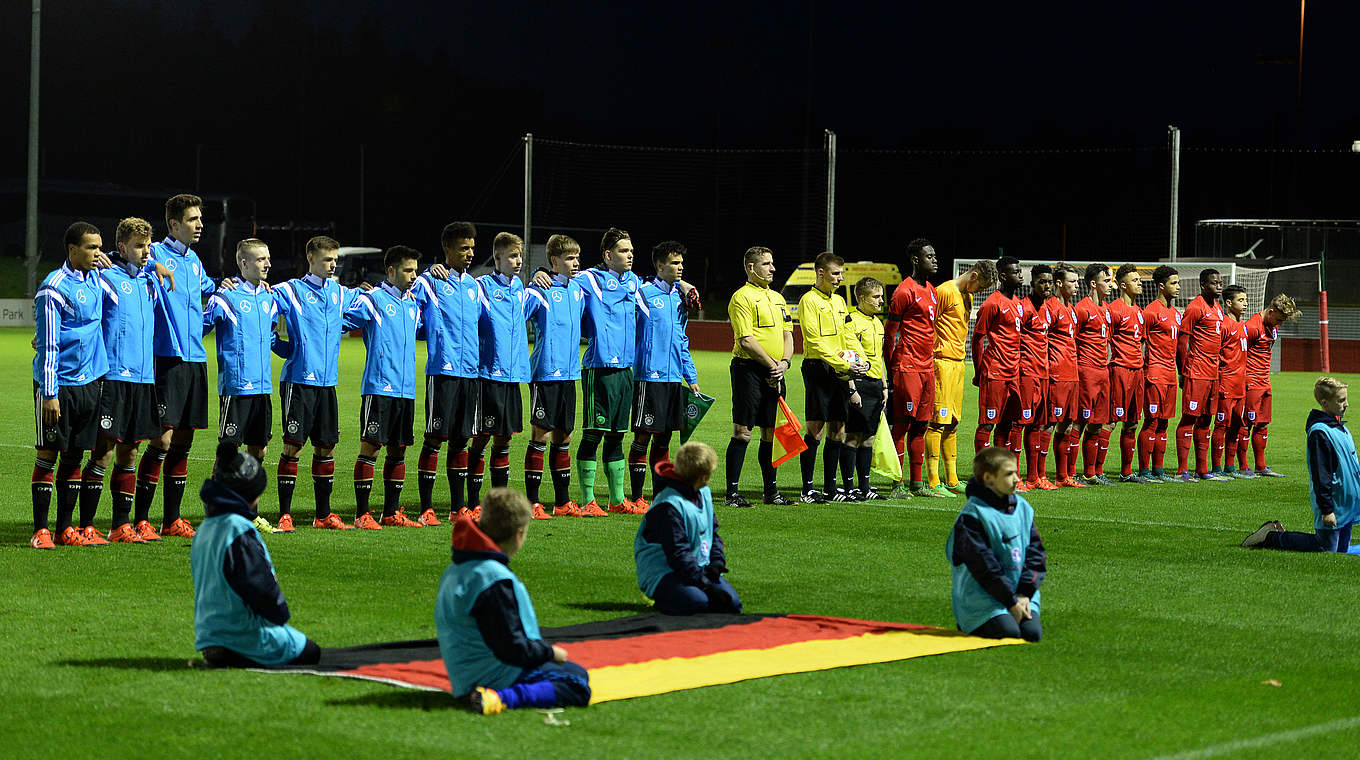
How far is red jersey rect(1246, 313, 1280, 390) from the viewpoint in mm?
16094

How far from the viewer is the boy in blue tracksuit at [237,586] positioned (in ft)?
20.8

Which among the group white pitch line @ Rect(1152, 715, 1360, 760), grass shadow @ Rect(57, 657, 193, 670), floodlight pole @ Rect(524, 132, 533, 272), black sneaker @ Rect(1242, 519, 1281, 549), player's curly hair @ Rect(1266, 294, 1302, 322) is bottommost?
grass shadow @ Rect(57, 657, 193, 670)

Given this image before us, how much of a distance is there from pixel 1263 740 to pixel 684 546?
9.78 feet

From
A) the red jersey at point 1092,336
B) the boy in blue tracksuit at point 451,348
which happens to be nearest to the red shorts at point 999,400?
the red jersey at point 1092,336

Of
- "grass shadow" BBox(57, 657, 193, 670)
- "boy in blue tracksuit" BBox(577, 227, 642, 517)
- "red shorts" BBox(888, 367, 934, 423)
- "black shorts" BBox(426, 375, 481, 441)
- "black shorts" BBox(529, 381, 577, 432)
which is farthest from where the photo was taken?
"red shorts" BBox(888, 367, 934, 423)

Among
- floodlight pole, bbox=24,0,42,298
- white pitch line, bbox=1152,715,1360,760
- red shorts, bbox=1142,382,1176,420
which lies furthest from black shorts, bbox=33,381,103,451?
floodlight pole, bbox=24,0,42,298

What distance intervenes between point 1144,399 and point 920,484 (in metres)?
2.84

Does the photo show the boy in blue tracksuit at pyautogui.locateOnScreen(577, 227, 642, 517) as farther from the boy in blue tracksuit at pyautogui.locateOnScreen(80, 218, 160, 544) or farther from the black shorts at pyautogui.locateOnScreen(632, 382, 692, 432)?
the boy in blue tracksuit at pyautogui.locateOnScreen(80, 218, 160, 544)

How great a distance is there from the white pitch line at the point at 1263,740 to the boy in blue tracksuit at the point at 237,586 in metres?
3.33

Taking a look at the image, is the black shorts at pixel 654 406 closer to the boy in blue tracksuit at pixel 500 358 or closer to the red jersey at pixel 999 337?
the boy in blue tracksuit at pixel 500 358

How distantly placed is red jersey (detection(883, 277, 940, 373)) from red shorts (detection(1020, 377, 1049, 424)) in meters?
0.99

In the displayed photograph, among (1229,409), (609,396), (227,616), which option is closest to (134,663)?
(227,616)

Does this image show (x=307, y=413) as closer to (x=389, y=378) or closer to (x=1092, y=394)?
(x=389, y=378)

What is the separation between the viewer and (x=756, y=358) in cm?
1290
